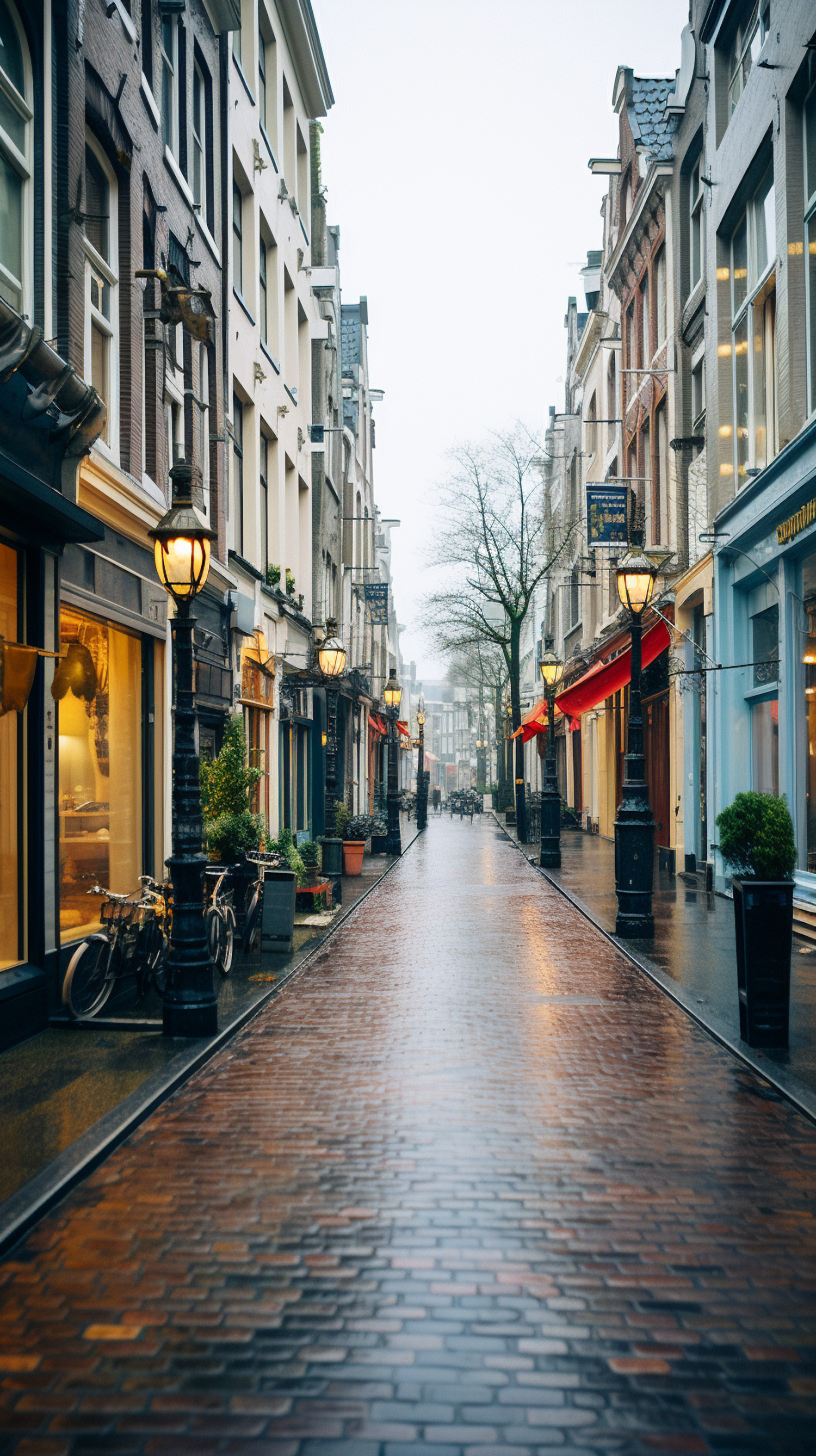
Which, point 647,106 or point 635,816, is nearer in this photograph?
point 635,816

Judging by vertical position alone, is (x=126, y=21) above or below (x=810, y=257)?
above

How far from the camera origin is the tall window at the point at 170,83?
1368 cm

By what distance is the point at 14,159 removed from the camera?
8.20 m

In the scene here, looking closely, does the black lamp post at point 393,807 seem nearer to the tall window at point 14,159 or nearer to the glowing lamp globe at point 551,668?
the glowing lamp globe at point 551,668

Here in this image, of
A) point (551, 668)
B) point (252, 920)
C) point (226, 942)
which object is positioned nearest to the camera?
point (226, 942)

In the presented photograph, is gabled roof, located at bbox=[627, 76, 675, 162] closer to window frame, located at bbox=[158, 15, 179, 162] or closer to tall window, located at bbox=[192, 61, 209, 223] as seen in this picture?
tall window, located at bbox=[192, 61, 209, 223]

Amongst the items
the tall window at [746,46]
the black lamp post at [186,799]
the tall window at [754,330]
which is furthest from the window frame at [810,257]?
the black lamp post at [186,799]

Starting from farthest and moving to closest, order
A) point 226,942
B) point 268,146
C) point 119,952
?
point 268,146
point 226,942
point 119,952

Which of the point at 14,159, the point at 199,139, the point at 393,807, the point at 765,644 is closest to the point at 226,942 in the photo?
the point at 14,159

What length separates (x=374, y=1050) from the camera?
752 cm

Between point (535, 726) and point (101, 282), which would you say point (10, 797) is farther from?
point (535, 726)

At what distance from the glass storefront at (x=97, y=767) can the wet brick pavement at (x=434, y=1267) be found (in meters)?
2.74

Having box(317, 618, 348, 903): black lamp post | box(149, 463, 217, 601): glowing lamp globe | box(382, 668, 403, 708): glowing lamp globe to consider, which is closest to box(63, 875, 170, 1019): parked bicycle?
box(149, 463, 217, 601): glowing lamp globe

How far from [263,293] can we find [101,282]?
1156 cm
